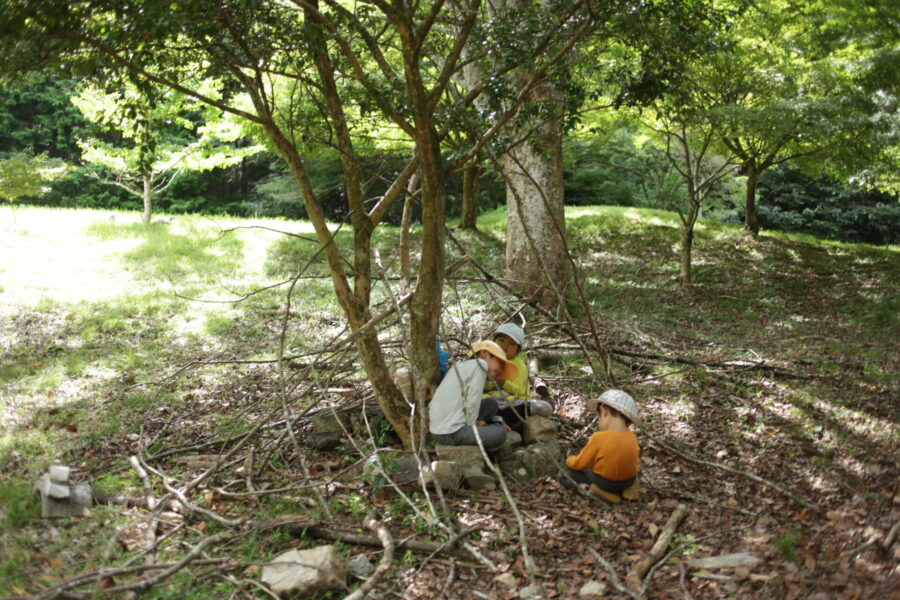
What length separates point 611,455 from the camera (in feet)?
14.4

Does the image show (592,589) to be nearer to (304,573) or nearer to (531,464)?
(531,464)

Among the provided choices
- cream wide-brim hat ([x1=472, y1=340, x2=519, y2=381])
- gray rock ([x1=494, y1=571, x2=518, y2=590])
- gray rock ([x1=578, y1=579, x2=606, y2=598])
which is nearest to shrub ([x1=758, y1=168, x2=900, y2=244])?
cream wide-brim hat ([x1=472, y1=340, x2=519, y2=381])

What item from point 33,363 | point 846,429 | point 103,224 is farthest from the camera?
point 103,224

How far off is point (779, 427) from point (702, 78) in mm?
6828

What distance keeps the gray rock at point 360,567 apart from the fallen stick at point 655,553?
139cm

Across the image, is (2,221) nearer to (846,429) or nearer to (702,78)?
(702,78)

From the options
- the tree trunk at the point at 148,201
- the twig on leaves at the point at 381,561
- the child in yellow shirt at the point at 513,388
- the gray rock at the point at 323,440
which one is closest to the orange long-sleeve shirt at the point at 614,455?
the child in yellow shirt at the point at 513,388

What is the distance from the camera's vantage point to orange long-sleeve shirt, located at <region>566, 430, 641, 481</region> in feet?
14.4

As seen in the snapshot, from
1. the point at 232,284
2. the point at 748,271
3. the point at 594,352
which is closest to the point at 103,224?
the point at 232,284

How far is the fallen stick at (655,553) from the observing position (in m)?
3.49

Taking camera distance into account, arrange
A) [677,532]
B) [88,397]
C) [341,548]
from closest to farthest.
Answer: [341,548], [677,532], [88,397]

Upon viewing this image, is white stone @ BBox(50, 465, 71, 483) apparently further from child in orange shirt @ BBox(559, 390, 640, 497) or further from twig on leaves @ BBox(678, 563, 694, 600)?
twig on leaves @ BBox(678, 563, 694, 600)

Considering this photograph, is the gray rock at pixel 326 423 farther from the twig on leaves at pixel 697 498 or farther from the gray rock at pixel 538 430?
the twig on leaves at pixel 697 498

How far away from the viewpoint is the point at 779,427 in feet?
18.2
